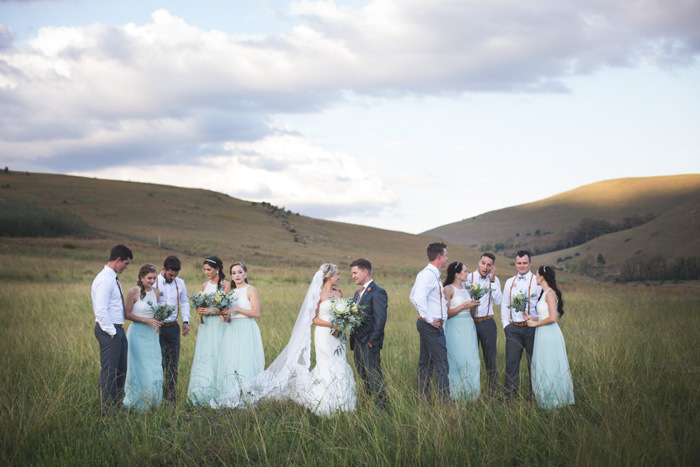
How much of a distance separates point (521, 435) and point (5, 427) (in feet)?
19.6

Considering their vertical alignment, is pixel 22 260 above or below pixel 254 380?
above

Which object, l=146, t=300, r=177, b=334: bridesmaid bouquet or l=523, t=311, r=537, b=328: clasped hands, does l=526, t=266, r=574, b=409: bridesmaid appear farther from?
l=146, t=300, r=177, b=334: bridesmaid bouquet

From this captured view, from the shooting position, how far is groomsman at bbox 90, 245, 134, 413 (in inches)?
289

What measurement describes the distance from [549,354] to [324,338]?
10.4 feet

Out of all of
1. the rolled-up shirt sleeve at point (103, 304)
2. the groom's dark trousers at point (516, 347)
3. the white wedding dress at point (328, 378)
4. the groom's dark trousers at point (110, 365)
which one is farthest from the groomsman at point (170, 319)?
the groom's dark trousers at point (516, 347)

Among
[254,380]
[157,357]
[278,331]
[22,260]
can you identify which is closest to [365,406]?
[254,380]

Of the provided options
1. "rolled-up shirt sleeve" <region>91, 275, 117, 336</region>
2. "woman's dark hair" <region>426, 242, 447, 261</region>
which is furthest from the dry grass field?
"woman's dark hair" <region>426, 242, 447, 261</region>

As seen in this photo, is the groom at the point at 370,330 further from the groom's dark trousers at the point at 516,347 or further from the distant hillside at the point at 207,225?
the distant hillside at the point at 207,225

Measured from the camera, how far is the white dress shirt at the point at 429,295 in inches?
307

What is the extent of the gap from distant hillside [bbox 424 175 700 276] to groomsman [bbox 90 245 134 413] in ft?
302

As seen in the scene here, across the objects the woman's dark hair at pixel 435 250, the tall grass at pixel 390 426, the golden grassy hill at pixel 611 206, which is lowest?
the tall grass at pixel 390 426

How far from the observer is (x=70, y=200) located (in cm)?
8488

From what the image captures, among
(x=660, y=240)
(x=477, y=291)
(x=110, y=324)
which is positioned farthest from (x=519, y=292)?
(x=660, y=240)

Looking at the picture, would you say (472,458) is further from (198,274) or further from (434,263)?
(198,274)
